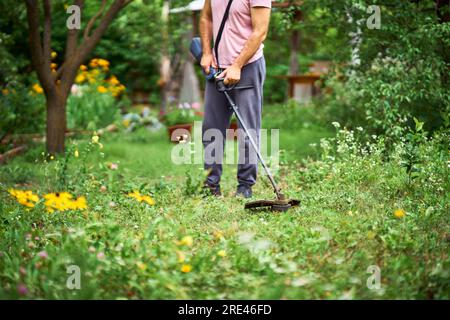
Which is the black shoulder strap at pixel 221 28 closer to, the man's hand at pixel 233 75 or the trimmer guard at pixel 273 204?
the man's hand at pixel 233 75

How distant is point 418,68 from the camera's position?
6.82 metres

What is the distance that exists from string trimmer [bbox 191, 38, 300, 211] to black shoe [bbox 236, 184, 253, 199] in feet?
1.11

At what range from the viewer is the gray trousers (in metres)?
4.89

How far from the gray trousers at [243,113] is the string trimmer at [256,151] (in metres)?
0.06

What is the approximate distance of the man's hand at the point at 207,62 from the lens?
4.97m

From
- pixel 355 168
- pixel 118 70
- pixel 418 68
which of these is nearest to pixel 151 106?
pixel 118 70

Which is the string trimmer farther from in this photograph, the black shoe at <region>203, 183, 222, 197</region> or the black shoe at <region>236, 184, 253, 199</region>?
the black shoe at <region>203, 183, 222, 197</region>

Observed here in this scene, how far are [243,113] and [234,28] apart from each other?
0.60 metres

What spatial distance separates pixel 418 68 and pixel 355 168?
2122mm

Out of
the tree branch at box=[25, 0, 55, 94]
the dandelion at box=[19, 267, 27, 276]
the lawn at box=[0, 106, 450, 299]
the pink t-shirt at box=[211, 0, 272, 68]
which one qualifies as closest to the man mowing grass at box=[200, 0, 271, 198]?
the pink t-shirt at box=[211, 0, 272, 68]

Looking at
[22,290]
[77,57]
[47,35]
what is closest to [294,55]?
[77,57]

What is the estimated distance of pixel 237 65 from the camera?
15.5ft

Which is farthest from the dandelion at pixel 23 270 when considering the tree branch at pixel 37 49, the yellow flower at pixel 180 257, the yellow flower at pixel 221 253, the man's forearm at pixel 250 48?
the tree branch at pixel 37 49

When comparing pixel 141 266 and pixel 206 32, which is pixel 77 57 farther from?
pixel 141 266
